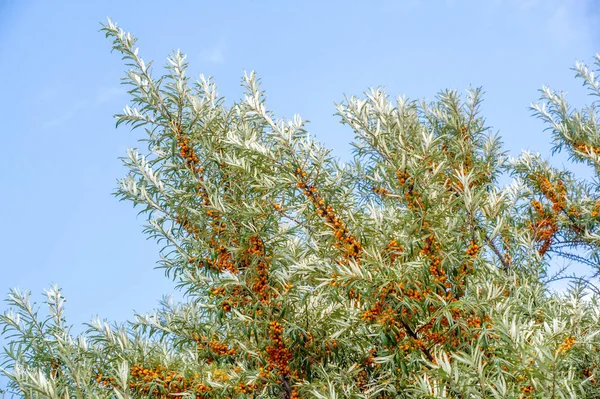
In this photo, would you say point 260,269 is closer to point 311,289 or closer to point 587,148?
point 311,289

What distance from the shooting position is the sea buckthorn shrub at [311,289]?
2936 millimetres

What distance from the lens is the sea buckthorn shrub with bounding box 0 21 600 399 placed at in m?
2.94

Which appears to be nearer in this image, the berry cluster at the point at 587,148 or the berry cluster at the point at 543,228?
the berry cluster at the point at 587,148

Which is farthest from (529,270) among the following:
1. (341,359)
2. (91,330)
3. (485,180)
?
(91,330)

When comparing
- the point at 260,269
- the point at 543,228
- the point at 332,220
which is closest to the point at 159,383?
the point at 260,269

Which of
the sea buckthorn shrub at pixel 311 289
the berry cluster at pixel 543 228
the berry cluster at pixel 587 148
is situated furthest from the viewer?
the berry cluster at pixel 543 228

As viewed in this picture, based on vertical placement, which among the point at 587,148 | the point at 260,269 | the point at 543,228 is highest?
the point at 587,148

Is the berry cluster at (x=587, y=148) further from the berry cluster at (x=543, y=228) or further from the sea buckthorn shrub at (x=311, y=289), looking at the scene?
the sea buckthorn shrub at (x=311, y=289)

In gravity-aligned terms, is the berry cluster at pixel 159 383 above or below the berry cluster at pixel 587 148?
below

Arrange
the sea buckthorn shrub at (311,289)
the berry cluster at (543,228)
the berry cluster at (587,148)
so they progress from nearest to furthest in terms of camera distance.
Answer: the sea buckthorn shrub at (311,289), the berry cluster at (587,148), the berry cluster at (543,228)

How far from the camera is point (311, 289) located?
3531mm

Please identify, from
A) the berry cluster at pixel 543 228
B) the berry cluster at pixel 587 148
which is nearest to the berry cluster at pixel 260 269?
the berry cluster at pixel 543 228

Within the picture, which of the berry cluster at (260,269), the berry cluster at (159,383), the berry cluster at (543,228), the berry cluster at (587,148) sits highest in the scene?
the berry cluster at (587,148)

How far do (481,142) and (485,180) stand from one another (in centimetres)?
79
